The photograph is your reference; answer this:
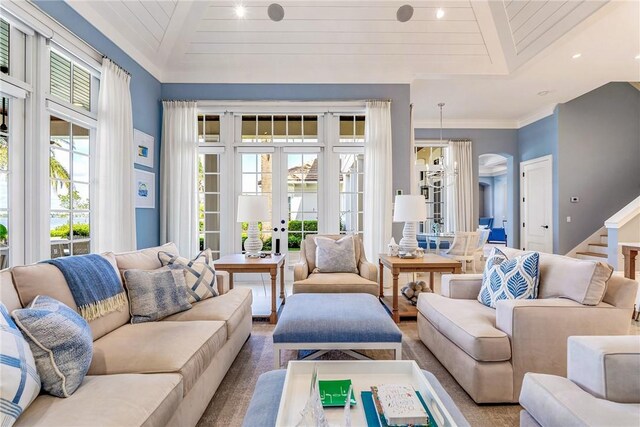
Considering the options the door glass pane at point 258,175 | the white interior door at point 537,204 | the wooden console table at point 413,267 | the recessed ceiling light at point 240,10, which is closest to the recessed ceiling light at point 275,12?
the recessed ceiling light at point 240,10

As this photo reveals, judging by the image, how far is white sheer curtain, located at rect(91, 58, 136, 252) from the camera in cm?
313

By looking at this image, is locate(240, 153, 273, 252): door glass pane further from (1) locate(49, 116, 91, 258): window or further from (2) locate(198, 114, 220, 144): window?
(1) locate(49, 116, 91, 258): window

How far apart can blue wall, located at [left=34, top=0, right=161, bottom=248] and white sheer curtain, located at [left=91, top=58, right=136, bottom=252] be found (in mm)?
134

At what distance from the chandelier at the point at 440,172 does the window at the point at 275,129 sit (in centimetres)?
307

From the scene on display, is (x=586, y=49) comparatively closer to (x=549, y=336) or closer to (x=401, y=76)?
(x=401, y=76)

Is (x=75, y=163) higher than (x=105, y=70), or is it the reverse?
(x=105, y=70)

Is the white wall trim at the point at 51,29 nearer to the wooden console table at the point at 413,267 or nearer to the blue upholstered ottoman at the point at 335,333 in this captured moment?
the blue upholstered ottoman at the point at 335,333

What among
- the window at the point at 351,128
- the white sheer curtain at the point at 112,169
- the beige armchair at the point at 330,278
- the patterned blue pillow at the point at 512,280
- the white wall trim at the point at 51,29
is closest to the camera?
the patterned blue pillow at the point at 512,280

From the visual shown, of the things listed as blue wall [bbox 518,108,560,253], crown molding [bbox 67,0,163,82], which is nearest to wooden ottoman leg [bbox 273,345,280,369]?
crown molding [bbox 67,0,163,82]

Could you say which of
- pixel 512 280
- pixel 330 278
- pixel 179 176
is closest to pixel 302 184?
pixel 179 176

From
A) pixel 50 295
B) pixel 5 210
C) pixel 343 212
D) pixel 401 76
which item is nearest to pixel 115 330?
pixel 50 295

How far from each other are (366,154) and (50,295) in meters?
3.80

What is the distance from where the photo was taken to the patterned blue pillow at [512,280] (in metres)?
2.12

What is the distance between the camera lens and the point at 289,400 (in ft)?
4.24
